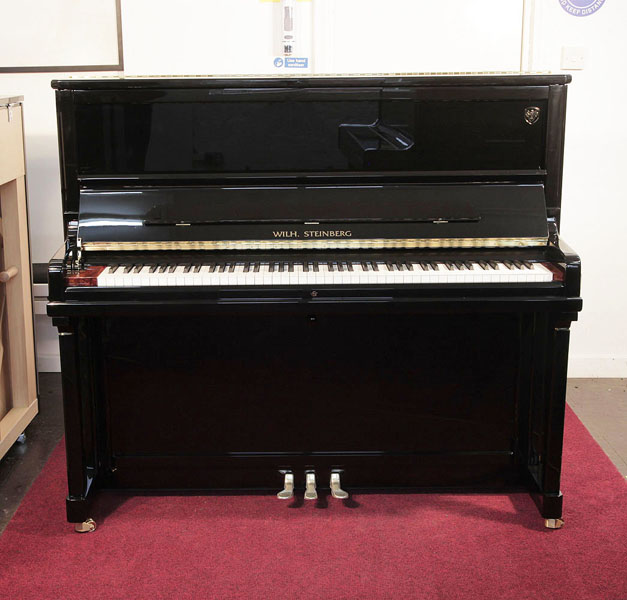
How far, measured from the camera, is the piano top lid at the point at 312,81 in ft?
7.85

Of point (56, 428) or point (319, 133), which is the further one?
point (56, 428)

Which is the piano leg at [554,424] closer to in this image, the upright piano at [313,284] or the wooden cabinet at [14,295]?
the upright piano at [313,284]

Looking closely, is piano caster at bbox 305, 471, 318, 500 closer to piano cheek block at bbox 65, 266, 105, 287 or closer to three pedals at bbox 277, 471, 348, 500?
three pedals at bbox 277, 471, 348, 500

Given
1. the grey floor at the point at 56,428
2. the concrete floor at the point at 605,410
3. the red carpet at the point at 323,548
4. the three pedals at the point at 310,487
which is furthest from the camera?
the concrete floor at the point at 605,410

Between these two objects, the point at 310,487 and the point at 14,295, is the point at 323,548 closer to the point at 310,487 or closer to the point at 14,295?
the point at 310,487

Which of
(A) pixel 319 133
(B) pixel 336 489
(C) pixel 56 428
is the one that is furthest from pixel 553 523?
(C) pixel 56 428

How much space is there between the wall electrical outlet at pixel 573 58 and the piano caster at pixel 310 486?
1.98 m

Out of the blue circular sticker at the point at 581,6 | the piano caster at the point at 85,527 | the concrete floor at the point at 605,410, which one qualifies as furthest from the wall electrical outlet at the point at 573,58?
the piano caster at the point at 85,527

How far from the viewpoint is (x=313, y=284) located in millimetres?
2275

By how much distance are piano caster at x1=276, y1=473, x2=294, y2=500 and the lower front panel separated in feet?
0.28

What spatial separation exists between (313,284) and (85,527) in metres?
0.99

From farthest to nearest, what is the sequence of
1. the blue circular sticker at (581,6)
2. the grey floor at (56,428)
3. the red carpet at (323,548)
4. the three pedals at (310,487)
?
the blue circular sticker at (581,6)
the grey floor at (56,428)
the three pedals at (310,487)
the red carpet at (323,548)

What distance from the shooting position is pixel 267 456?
104 inches

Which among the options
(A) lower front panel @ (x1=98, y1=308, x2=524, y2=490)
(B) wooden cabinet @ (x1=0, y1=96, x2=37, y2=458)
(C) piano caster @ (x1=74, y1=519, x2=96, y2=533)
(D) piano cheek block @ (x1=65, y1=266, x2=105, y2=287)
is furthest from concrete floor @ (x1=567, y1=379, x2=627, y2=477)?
(B) wooden cabinet @ (x1=0, y1=96, x2=37, y2=458)
